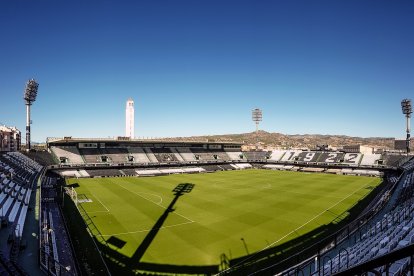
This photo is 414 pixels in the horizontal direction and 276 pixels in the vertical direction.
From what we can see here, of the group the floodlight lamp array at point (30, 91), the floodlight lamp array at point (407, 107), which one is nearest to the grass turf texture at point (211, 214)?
the floodlight lamp array at point (30, 91)

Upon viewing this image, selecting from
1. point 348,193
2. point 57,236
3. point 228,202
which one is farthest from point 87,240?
point 348,193

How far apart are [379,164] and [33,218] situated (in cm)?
6302

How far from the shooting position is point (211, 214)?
2569 centimetres

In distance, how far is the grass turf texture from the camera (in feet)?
58.6

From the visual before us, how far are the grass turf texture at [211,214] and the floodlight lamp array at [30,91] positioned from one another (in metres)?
21.6

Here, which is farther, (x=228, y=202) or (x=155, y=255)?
(x=228, y=202)

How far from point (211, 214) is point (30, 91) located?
46.3 meters

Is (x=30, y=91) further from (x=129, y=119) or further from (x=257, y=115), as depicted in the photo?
(x=257, y=115)

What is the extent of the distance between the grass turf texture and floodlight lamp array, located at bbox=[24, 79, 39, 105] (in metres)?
21.6

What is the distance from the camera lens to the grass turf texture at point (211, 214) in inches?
704

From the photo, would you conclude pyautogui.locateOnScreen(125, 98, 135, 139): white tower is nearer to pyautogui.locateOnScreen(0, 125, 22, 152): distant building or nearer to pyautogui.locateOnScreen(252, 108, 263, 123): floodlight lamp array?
pyautogui.locateOnScreen(252, 108, 263, 123): floodlight lamp array

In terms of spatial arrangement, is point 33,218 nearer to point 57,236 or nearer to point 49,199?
point 57,236

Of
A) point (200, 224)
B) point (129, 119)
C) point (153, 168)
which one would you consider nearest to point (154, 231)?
point (200, 224)

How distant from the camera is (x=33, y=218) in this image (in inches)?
711
